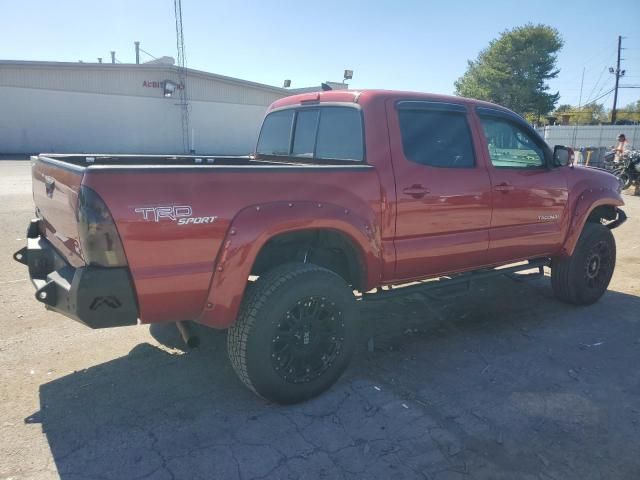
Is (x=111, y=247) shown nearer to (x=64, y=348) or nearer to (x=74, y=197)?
(x=74, y=197)

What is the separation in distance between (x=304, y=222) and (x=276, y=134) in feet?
6.02

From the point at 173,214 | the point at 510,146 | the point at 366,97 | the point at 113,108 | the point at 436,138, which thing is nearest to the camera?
the point at 173,214

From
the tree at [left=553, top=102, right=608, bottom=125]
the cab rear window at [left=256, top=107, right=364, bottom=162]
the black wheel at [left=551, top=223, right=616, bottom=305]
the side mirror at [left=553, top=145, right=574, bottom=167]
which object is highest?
the tree at [left=553, top=102, right=608, bottom=125]

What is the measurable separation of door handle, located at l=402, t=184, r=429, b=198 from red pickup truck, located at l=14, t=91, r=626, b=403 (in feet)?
0.05

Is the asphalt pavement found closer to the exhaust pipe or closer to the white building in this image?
the exhaust pipe

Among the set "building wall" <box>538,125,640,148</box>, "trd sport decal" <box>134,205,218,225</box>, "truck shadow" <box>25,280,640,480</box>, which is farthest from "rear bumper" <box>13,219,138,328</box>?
"building wall" <box>538,125,640,148</box>

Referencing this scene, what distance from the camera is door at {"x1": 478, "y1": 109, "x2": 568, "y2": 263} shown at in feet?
13.8

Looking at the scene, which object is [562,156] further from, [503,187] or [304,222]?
[304,222]

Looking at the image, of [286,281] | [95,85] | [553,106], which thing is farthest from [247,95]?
[286,281]

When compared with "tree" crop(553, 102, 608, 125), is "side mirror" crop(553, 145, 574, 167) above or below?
below

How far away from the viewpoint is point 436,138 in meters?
3.84

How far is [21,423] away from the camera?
282cm

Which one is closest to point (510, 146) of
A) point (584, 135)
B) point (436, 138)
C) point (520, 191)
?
point (520, 191)

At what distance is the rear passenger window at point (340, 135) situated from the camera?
354 cm
